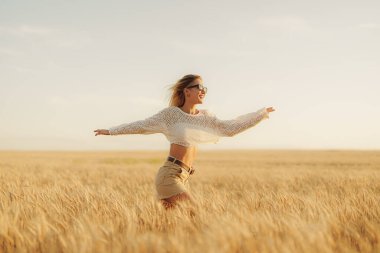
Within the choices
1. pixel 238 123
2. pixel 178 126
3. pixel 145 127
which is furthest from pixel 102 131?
pixel 238 123

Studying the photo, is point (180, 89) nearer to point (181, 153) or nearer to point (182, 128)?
point (182, 128)

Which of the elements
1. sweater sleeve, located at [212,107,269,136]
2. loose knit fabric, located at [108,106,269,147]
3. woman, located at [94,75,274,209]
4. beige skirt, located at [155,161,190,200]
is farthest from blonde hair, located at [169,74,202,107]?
beige skirt, located at [155,161,190,200]

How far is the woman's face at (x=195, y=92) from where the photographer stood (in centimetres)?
479

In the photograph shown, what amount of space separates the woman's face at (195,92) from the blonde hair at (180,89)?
57 mm

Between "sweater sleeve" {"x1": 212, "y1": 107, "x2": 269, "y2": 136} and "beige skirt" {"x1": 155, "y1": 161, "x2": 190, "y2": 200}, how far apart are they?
0.72 metres

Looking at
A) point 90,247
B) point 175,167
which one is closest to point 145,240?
point 90,247

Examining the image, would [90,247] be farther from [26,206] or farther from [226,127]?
[226,127]

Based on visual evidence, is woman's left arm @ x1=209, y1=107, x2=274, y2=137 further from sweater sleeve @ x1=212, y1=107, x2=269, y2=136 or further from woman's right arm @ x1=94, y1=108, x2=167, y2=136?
woman's right arm @ x1=94, y1=108, x2=167, y2=136

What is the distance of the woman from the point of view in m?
4.62

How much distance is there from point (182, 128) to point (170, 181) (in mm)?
583

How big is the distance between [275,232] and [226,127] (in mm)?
2234

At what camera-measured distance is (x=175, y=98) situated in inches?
194

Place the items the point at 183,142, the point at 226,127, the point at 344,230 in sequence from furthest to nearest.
A: 1. the point at 226,127
2. the point at 183,142
3. the point at 344,230

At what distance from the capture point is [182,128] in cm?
479
